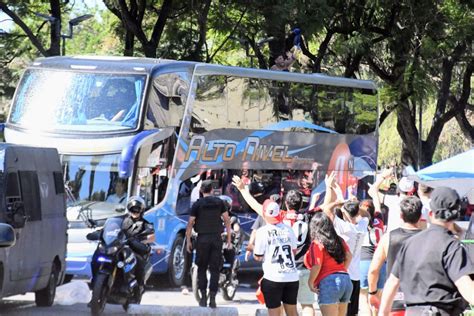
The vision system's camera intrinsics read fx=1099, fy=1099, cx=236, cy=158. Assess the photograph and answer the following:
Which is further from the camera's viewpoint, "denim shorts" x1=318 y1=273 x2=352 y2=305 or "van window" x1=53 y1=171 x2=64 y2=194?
"van window" x1=53 y1=171 x2=64 y2=194

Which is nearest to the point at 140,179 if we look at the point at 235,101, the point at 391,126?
the point at 235,101

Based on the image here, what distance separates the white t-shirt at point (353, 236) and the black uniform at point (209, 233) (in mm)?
2458

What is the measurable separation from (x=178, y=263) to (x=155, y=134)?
2331mm

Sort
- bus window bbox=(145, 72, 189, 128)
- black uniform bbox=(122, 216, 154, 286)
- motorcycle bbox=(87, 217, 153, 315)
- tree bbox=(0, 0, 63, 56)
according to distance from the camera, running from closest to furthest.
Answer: motorcycle bbox=(87, 217, 153, 315) → black uniform bbox=(122, 216, 154, 286) → bus window bbox=(145, 72, 189, 128) → tree bbox=(0, 0, 63, 56)

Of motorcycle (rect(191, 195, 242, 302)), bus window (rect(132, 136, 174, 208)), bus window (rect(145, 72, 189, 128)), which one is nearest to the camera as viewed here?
motorcycle (rect(191, 195, 242, 302))

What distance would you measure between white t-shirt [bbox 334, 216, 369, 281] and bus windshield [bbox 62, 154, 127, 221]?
19.8 ft

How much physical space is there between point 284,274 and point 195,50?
19675 mm

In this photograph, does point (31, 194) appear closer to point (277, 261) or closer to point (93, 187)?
point (93, 187)

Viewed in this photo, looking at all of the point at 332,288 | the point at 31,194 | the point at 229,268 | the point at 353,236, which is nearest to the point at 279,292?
the point at 332,288

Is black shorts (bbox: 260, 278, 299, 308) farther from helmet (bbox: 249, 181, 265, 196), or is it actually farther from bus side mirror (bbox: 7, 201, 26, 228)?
helmet (bbox: 249, 181, 265, 196)

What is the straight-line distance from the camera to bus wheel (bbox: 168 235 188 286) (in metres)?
18.9

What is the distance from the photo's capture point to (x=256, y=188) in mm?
21359

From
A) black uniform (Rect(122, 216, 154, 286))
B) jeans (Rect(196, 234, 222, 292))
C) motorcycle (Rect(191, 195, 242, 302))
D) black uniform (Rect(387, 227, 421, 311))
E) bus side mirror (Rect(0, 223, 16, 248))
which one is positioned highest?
black uniform (Rect(387, 227, 421, 311))

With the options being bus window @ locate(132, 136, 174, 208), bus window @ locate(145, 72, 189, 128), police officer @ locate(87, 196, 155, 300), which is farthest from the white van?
bus window @ locate(145, 72, 189, 128)
